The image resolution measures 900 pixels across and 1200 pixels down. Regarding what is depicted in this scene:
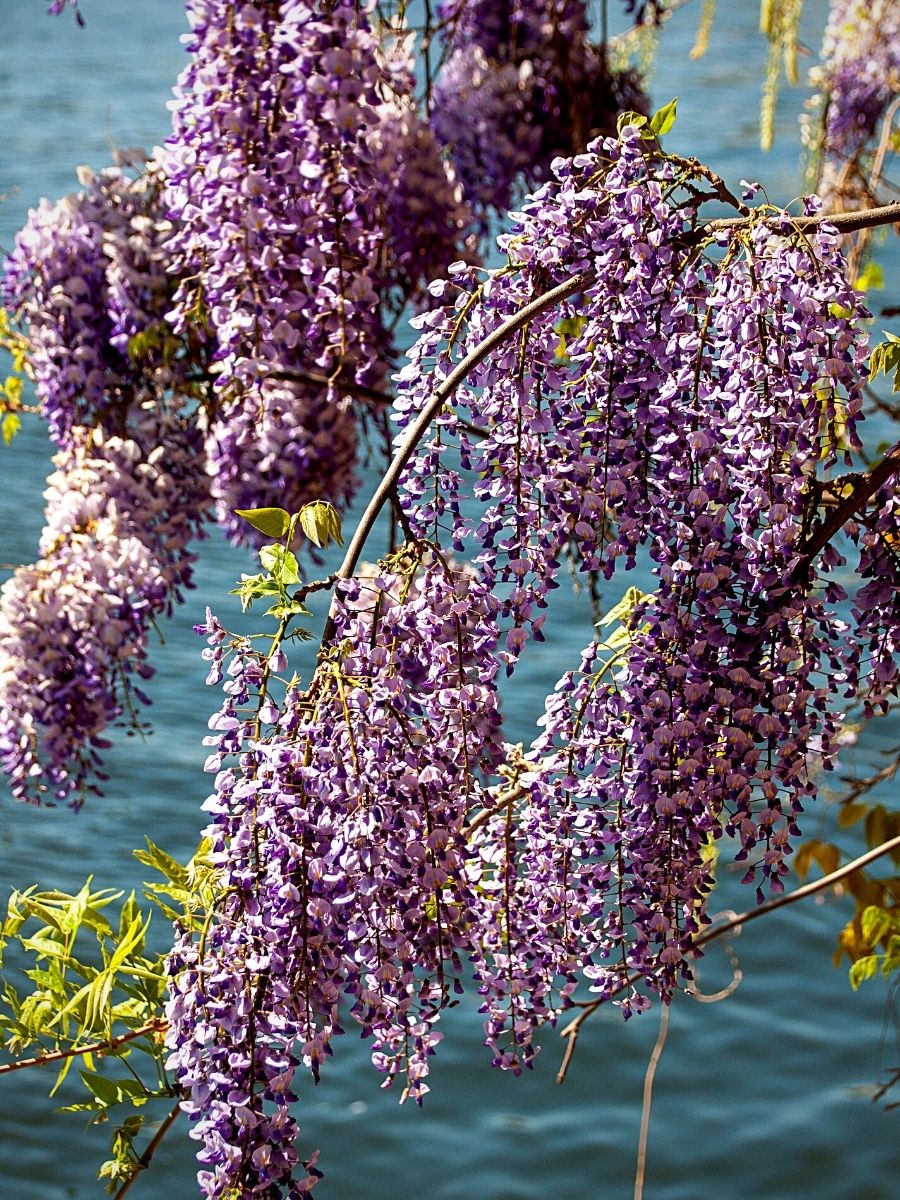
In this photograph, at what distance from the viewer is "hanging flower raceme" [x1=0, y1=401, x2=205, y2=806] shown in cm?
253

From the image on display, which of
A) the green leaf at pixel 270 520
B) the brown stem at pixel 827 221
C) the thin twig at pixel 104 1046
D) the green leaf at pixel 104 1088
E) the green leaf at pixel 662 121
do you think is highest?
the green leaf at pixel 662 121

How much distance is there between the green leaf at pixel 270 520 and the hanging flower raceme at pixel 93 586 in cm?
140

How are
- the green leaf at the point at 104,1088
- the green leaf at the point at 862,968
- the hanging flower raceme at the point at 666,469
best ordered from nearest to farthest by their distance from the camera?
the hanging flower raceme at the point at 666,469 < the green leaf at the point at 104,1088 < the green leaf at the point at 862,968

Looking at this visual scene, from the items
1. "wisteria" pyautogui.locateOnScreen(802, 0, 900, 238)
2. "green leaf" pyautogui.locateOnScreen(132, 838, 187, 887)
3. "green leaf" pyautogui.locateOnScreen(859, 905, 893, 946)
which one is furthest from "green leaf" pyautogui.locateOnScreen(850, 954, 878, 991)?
"wisteria" pyautogui.locateOnScreen(802, 0, 900, 238)

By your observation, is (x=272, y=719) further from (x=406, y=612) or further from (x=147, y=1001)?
(x=147, y=1001)

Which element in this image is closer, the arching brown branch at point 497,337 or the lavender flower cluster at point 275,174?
the arching brown branch at point 497,337

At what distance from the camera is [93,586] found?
99.0 inches

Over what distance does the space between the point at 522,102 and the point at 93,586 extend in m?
1.29

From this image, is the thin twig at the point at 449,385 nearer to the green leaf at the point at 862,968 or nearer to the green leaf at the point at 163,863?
the green leaf at the point at 163,863

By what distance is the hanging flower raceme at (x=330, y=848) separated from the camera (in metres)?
1.10

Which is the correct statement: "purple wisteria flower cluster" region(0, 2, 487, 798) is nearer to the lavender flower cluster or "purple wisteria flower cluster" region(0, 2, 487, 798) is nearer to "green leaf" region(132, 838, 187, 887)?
the lavender flower cluster

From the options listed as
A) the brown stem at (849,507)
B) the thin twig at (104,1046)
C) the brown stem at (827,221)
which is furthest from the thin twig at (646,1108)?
the brown stem at (827,221)

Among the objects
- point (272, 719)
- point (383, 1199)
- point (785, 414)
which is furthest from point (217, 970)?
point (383, 1199)

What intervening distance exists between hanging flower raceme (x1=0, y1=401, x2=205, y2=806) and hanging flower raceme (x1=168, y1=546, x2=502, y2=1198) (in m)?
1.39
